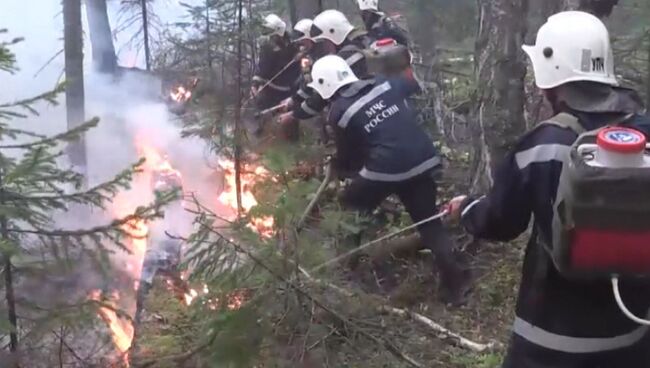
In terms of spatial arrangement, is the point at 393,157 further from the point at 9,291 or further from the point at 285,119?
the point at 9,291

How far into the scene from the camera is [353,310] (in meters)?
4.82

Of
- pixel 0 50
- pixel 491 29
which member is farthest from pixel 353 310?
pixel 491 29

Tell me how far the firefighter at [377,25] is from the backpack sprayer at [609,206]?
6.67 metres

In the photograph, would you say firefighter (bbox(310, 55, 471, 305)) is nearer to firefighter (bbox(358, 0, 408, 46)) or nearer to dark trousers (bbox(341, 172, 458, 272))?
dark trousers (bbox(341, 172, 458, 272))

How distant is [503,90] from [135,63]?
1756cm

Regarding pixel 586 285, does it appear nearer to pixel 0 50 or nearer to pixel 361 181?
pixel 0 50

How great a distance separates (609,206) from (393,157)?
3699mm

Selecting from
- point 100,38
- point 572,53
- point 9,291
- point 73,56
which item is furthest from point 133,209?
point 100,38

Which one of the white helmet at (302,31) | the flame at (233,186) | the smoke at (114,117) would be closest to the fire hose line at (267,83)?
the white helmet at (302,31)

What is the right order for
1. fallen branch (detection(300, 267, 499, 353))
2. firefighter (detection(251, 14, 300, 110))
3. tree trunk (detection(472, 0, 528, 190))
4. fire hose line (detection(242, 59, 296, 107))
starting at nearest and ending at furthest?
fallen branch (detection(300, 267, 499, 353)) < tree trunk (detection(472, 0, 528, 190)) < fire hose line (detection(242, 59, 296, 107)) < firefighter (detection(251, 14, 300, 110))

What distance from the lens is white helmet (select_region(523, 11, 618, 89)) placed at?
3125 mm

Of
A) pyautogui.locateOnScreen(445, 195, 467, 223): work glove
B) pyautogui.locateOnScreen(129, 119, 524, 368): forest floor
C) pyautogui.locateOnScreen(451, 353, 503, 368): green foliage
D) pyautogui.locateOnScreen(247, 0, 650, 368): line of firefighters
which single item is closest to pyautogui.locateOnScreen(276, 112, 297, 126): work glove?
pyautogui.locateOnScreen(129, 119, 524, 368): forest floor

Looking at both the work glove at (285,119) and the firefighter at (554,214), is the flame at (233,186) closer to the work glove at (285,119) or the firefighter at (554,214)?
the work glove at (285,119)

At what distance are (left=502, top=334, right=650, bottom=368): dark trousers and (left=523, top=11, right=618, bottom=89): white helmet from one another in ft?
3.43
